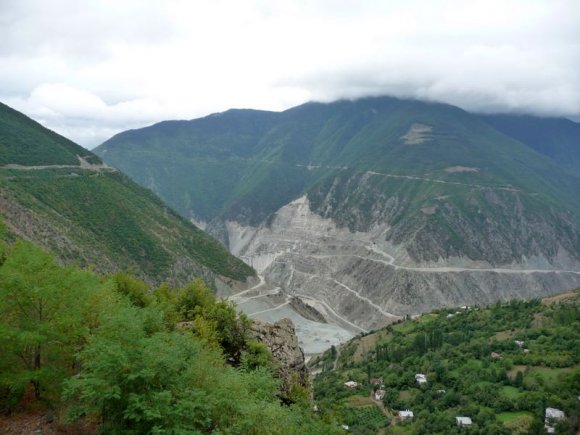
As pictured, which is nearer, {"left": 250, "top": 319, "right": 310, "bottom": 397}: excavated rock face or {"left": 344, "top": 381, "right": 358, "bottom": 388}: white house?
{"left": 250, "top": 319, "right": 310, "bottom": 397}: excavated rock face

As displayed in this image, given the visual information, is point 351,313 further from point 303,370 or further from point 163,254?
point 303,370

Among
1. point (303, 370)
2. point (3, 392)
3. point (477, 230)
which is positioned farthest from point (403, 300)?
point (3, 392)

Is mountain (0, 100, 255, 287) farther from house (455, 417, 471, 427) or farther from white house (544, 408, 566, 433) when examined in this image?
white house (544, 408, 566, 433)

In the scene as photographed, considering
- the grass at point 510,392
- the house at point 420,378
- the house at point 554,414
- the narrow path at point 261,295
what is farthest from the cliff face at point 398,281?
the house at point 554,414

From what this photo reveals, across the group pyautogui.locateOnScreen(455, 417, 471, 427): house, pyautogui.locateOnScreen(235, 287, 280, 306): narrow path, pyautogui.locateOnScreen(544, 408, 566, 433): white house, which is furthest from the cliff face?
pyautogui.locateOnScreen(544, 408, 566, 433): white house

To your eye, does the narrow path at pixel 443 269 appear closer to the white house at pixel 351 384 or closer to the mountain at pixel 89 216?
the mountain at pixel 89 216

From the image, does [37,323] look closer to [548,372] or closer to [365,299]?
[548,372]
